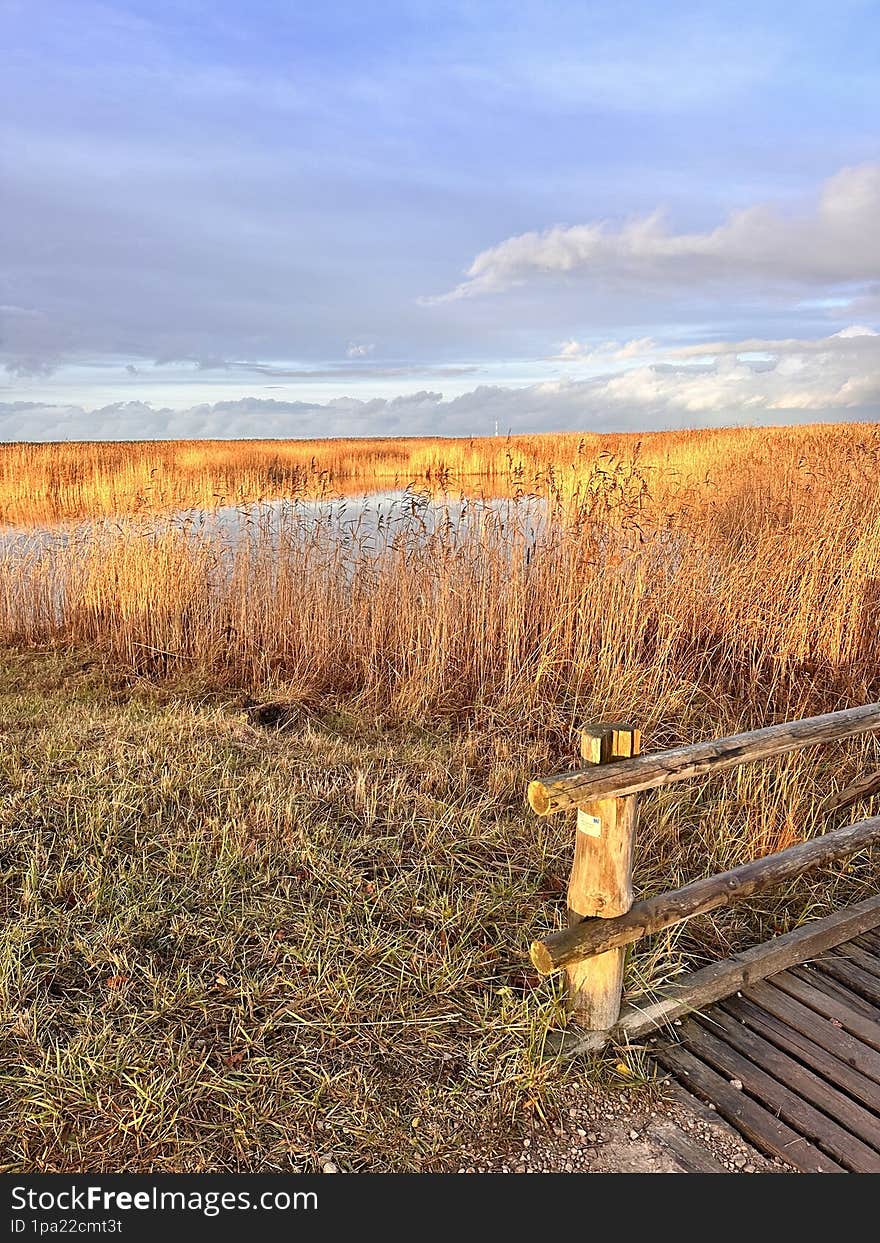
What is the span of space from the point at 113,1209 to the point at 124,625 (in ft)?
18.3

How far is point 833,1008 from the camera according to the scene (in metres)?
2.83

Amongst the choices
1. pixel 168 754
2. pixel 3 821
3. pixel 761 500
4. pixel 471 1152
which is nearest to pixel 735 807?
pixel 471 1152

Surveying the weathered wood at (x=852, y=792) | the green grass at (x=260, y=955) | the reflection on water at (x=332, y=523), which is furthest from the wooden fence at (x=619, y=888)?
the reflection on water at (x=332, y=523)

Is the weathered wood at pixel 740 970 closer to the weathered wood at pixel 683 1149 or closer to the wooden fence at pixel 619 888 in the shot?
the wooden fence at pixel 619 888

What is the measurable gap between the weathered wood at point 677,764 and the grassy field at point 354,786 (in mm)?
723

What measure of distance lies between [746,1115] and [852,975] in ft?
2.86

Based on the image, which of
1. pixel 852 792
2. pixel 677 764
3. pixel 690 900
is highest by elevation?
pixel 677 764


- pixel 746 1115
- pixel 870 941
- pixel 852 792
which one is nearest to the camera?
pixel 746 1115

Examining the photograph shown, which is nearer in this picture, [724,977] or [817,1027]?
[817,1027]

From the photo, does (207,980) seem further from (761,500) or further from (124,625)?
(761,500)

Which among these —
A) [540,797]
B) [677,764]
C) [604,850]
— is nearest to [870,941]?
[677,764]

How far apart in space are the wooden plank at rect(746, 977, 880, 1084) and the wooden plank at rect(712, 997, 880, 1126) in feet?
0.06

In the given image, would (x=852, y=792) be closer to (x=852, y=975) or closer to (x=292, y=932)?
(x=852, y=975)

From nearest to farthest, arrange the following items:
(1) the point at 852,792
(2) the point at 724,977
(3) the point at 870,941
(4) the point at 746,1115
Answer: (4) the point at 746,1115 < (2) the point at 724,977 < (3) the point at 870,941 < (1) the point at 852,792
